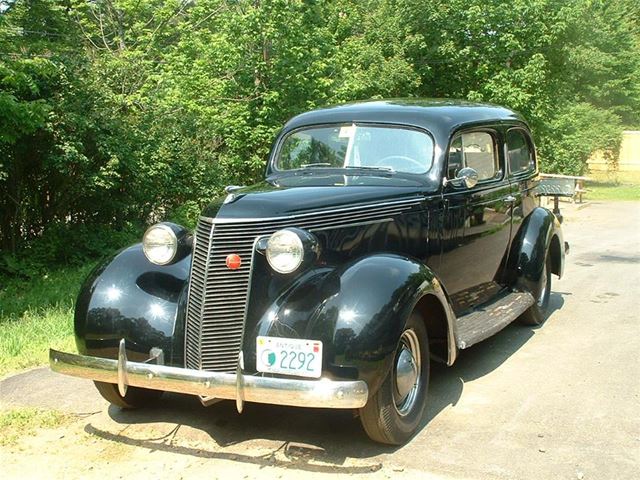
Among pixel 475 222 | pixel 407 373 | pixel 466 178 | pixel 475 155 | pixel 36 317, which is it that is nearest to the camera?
pixel 407 373

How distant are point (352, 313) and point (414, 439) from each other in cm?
93

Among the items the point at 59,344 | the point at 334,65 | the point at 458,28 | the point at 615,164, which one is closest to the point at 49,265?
the point at 59,344

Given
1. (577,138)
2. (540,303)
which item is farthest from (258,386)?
(577,138)

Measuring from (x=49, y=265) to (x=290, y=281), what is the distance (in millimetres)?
7389

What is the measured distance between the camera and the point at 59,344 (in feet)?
20.1

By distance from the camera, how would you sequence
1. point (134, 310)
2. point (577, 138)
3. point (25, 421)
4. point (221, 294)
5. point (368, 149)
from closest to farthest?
A: point (221, 294) < point (134, 310) < point (25, 421) < point (368, 149) < point (577, 138)

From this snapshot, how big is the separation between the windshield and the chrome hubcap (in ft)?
4.88

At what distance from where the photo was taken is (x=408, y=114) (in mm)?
5609

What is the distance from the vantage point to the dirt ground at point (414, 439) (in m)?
3.84

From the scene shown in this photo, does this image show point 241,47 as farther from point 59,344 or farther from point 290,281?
point 290,281

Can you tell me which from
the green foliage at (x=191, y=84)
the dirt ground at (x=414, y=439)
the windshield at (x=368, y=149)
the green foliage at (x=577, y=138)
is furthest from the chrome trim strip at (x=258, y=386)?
the green foliage at (x=577, y=138)

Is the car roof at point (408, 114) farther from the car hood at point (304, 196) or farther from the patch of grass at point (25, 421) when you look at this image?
the patch of grass at point (25, 421)

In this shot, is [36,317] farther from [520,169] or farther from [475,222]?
[520,169]

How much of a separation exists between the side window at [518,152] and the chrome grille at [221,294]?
3242 mm
